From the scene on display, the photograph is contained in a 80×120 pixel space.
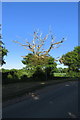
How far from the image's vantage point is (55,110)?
21.4ft

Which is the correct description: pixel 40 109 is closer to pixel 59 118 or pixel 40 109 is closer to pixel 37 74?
pixel 59 118

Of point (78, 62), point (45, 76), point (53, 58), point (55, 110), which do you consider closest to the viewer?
point (55, 110)

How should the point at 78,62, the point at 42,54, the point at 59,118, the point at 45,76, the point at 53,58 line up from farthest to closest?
the point at 78,62, the point at 53,58, the point at 42,54, the point at 45,76, the point at 59,118

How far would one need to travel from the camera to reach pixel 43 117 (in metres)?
5.61

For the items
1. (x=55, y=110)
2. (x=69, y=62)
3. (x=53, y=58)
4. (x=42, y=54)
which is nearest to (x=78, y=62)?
(x=69, y=62)

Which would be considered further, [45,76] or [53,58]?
[53,58]

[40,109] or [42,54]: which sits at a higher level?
[42,54]

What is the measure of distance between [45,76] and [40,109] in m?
15.9

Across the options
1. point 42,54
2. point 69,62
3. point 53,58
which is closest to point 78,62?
point 69,62

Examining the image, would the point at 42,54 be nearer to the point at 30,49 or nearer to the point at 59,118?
the point at 30,49

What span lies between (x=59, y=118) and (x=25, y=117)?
133 centimetres

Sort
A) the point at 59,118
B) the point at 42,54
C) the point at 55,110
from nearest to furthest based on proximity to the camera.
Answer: the point at 59,118 → the point at 55,110 → the point at 42,54

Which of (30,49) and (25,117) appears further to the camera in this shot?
(30,49)

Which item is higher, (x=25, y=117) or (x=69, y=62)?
(x=69, y=62)
